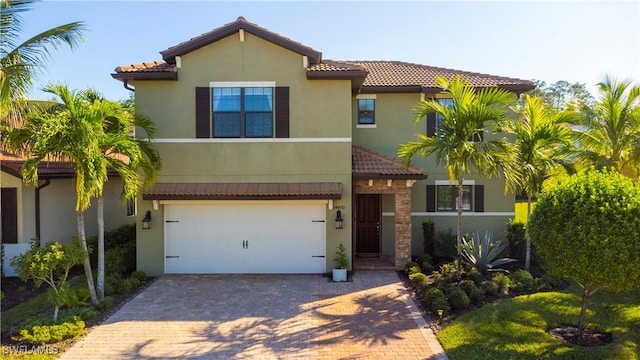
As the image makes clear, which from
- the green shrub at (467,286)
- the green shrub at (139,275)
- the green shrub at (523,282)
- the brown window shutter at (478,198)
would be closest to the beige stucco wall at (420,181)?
the brown window shutter at (478,198)

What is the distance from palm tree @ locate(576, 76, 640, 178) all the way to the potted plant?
855 centimetres

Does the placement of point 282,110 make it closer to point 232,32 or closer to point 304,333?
point 232,32

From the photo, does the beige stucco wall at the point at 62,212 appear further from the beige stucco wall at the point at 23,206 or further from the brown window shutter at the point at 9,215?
the brown window shutter at the point at 9,215

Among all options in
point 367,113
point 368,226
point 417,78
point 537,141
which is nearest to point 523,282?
point 537,141

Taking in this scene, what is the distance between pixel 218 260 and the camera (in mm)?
14125

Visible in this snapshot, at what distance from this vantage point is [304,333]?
912 cm

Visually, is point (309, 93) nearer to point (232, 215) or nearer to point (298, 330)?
point (232, 215)

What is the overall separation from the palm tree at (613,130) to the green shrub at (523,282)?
4.37m

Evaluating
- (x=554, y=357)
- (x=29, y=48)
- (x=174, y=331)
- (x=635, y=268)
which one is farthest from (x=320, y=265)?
(x=29, y=48)

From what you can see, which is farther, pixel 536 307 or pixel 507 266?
pixel 507 266

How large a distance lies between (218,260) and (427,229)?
7.79m

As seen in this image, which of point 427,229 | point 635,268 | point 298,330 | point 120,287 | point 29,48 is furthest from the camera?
point 427,229

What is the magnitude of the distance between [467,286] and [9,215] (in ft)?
47.9

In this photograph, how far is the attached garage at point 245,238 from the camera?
552 inches
